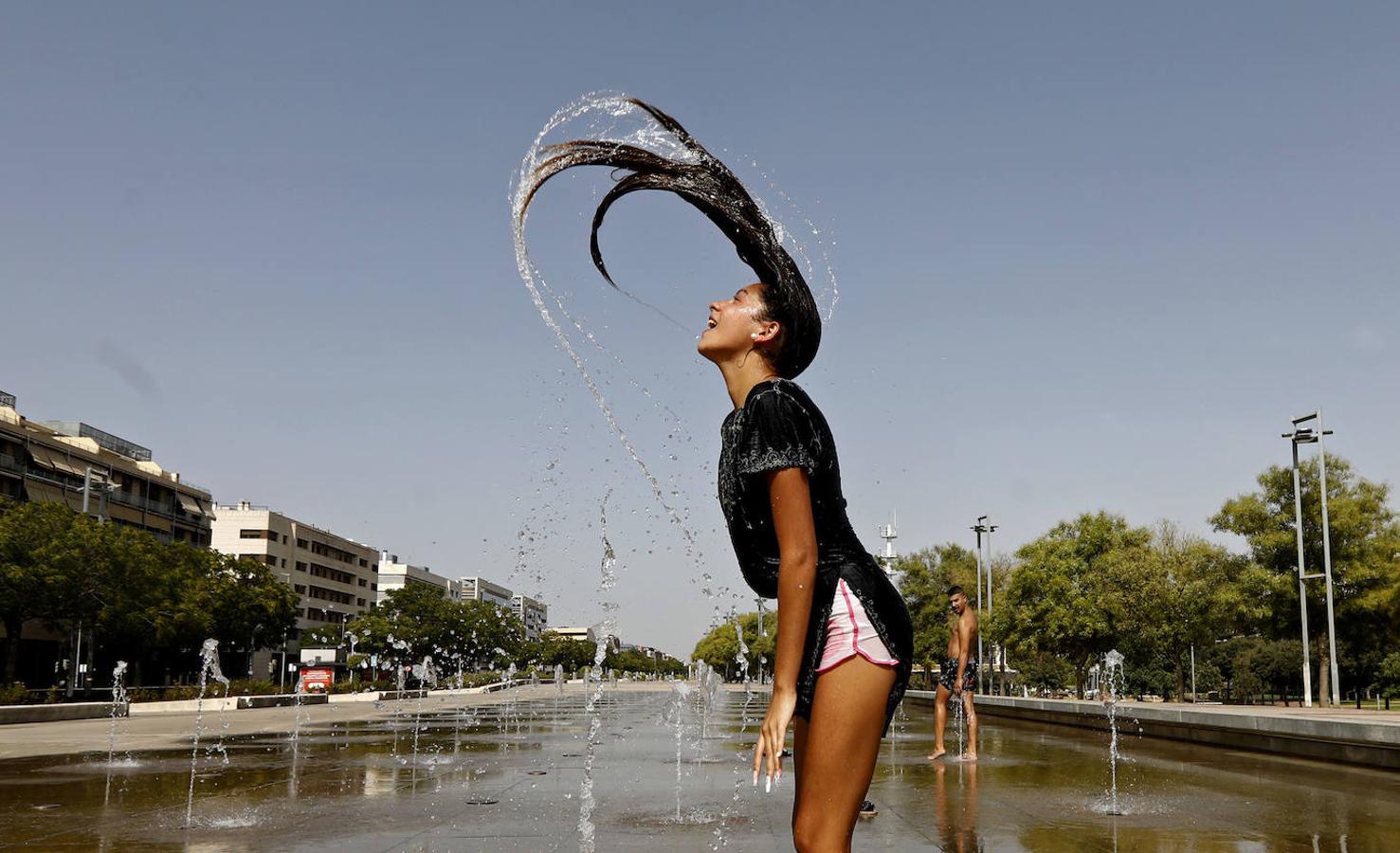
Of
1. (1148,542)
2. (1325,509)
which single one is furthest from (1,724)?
(1148,542)

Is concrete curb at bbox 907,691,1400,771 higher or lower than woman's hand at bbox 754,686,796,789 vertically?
lower

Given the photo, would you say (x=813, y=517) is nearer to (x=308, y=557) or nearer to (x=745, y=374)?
(x=745, y=374)

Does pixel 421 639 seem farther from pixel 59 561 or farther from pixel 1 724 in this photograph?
pixel 1 724

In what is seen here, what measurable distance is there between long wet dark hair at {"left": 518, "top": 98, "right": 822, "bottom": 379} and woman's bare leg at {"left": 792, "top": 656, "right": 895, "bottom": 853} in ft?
2.79

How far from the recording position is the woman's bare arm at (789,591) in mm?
2391

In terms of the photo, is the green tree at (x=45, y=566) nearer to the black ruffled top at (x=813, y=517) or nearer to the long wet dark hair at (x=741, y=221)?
the long wet dark hair at (x=741, y=221)

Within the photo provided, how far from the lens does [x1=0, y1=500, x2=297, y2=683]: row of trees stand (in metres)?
36.1

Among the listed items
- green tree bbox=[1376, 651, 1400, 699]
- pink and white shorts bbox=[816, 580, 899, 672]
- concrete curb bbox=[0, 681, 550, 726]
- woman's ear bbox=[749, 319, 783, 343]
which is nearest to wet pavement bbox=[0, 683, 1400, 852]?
pink and white shorts bbox=[816, 580, 899, 672]

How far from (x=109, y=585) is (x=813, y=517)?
41808 millimetres

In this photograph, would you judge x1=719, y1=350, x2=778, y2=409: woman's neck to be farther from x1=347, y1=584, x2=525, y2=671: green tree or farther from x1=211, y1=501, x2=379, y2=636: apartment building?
x1=211, y1=501, x2=379, y2=636: apartment building

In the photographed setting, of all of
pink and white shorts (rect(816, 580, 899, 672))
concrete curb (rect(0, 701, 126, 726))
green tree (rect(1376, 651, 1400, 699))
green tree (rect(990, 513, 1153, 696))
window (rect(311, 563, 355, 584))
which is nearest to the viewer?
pink and white shorts (rect(816, 580, 899, 672))

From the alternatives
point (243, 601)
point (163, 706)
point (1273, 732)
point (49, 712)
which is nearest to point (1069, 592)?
point (1273, 732)

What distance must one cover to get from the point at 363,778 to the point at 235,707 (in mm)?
24856

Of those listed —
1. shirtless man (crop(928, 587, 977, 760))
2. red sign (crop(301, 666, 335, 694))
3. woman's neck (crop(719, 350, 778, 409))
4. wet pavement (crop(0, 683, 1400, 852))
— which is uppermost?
woman's neck (crop(719, 350, 778, 409))
